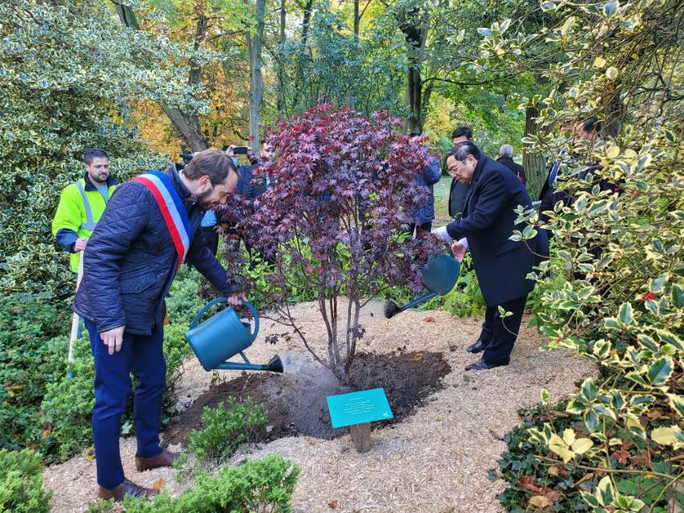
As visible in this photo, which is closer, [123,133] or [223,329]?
[223,329]

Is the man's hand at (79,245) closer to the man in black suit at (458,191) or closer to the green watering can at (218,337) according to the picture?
the green watering can at (218,337)

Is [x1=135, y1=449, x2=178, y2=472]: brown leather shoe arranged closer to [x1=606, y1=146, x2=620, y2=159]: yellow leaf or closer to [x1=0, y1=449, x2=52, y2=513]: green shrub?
[x1=0, y1=449, x2=52, y2=513]: green shrub

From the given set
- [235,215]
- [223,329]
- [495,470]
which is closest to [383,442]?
[495,470]

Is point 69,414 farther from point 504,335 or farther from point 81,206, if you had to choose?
point 504,335

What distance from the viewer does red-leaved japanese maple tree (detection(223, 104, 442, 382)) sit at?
2809 millimetres

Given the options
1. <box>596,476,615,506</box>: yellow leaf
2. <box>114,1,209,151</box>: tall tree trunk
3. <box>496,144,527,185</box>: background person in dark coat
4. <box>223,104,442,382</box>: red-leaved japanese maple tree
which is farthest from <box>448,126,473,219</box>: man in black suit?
<box>114,1,209,151</box>: tall tree trunk

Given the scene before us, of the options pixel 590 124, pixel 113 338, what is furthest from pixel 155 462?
pixel 590 124

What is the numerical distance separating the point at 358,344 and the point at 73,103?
4275 millimetres

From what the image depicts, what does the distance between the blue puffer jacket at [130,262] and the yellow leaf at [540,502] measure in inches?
81.6

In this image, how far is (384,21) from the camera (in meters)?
9.78

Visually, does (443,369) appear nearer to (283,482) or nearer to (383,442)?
(383,442)

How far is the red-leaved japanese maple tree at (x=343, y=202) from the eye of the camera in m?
2.81

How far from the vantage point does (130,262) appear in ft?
7.93

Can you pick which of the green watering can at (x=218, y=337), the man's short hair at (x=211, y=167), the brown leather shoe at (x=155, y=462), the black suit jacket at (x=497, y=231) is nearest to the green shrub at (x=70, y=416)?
the brown leather shoe at (x=155, y=462)
